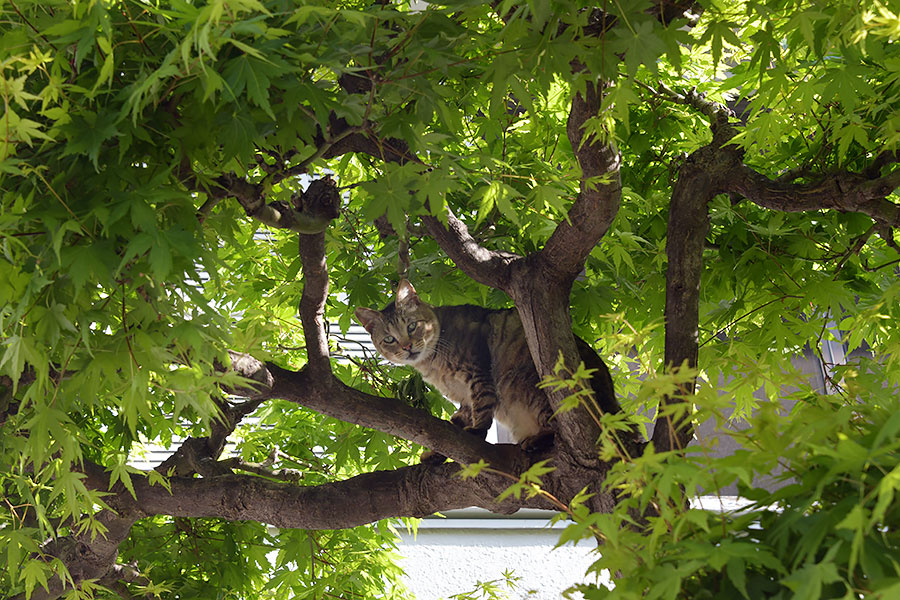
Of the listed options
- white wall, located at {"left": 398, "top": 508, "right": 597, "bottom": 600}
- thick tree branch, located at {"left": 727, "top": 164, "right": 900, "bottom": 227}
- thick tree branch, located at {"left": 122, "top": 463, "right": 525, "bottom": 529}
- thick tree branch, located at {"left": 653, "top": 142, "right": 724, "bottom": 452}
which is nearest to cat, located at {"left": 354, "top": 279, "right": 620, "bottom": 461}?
thick tree branch, located at {"left": 122, "top": 463, "right": 525, "bottom": 529}

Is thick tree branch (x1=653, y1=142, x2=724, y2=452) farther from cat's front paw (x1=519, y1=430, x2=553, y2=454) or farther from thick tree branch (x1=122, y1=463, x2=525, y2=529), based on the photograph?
thick tree branch (x1=122, y1=463, x2=525, y2=529)

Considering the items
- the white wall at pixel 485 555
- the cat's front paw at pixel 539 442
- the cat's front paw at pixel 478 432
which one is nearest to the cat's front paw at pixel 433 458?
the cat's front paw at pixel 478 432

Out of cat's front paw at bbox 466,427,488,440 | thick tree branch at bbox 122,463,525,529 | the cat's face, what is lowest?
thick tree branch at bbox 122,463,525,529

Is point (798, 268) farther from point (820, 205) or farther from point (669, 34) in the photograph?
point (669, 34)

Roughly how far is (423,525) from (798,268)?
2702 millimetres

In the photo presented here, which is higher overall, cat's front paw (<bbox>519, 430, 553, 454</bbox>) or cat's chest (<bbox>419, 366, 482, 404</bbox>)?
cat's chest (<bbox>419, 366, 482, 404</bbox>)

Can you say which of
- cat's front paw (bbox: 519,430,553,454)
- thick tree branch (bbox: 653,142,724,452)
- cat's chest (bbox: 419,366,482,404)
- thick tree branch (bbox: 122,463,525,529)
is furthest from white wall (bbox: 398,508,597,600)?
thick tree branch (bbox: 653,142,724,452)

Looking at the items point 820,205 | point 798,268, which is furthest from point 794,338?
point 820,205

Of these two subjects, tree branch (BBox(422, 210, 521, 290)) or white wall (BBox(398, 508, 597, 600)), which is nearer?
tree branch (BBox(422, 210, 521, 290))

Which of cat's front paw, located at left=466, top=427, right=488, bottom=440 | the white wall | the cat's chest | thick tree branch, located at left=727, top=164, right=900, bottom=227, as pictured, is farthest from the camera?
the white wall

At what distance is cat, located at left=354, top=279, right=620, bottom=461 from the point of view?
2.10 m

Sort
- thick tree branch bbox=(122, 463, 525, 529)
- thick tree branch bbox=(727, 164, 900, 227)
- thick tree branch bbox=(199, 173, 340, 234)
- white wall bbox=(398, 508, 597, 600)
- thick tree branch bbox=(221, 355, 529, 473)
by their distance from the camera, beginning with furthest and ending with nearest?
white wall bbox=(398, 508, 597, 600), thick tree branch bbox=(122, 463, 525, 529), thick tree branch bbox=(221, 355, 529, 473), thick tree branch bbox=(727, 164, 900, 227), thick tree branch bbox=(199, 173, 340, 234)

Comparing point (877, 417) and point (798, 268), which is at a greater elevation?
point (798, 268)

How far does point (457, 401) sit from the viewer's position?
7.94 ft
